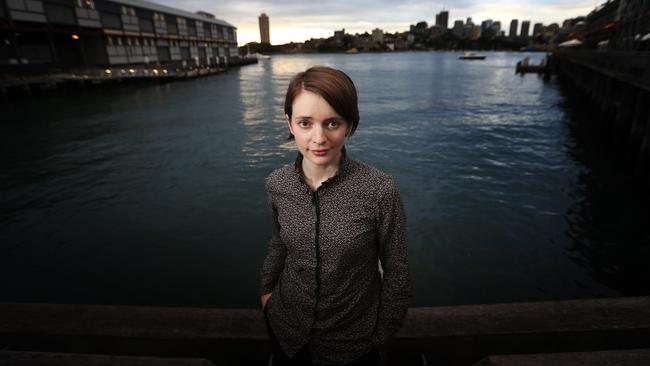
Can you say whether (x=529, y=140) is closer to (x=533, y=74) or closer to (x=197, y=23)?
(x=533, y=74)

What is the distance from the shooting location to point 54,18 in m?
42.6

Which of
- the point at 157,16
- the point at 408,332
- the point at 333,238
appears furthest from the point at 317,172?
the point at 157,16

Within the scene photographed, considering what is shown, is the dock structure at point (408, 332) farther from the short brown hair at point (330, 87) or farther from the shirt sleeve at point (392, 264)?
the short brown hair at point (330, 87)

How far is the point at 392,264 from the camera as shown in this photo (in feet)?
5.88

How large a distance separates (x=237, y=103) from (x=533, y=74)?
6021 cm

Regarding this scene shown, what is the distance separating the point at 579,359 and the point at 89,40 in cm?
6572

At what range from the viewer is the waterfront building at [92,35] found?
38.8 m

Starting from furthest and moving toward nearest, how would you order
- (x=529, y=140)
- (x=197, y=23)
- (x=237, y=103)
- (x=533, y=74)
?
(x=197, y=23) → (x=533, y=74) → (x=237, y=103) → (x=529, y=140)

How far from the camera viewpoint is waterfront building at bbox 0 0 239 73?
38.8 meters

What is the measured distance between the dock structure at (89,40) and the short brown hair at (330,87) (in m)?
44.2

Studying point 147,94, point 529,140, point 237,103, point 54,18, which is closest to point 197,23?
point 54,18

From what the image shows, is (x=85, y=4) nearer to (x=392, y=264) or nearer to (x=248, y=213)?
(x=248, y=213)

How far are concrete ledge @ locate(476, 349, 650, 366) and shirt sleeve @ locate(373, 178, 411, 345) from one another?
0.58m

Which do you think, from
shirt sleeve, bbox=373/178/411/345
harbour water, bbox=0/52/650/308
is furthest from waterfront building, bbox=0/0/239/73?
shirt sleeve, bbox=373/178/411/345
